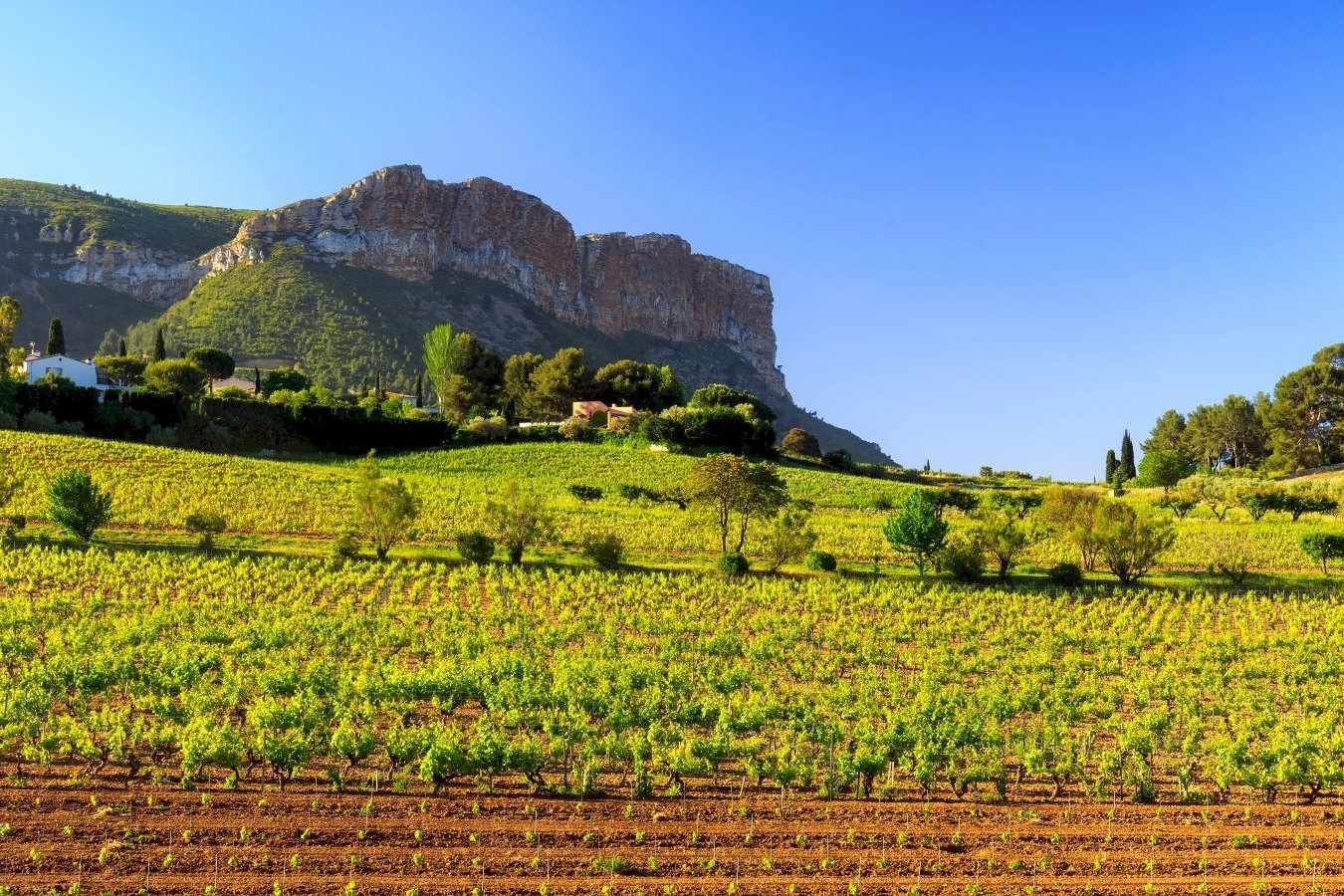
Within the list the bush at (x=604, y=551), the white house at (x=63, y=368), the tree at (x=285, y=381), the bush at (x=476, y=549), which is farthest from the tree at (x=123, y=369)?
the bush at (x=604, y=551)

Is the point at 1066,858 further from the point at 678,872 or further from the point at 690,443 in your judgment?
the point at 690,443

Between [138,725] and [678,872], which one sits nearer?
[678,872]

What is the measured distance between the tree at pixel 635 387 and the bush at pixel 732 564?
211 ft

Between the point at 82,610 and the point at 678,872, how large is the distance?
20.5 m

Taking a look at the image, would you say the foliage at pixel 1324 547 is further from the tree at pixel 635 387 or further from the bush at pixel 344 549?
the tree at pixel 635 387

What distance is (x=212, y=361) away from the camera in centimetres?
9694

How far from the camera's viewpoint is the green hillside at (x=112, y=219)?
16038 centimetres

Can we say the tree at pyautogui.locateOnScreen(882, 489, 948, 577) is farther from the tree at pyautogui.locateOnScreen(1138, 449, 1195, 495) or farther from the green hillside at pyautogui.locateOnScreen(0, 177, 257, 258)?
the green hillside at pyautogui.locateOnScreen(0, 177, 257, 258)

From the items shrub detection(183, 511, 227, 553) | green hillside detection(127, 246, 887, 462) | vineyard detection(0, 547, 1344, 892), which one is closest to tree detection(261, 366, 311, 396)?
green hillside detection(127, 246, 887, 462)

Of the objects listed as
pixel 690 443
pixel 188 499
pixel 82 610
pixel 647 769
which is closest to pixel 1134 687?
pixel 647 769

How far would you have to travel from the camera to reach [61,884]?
37.1 ft

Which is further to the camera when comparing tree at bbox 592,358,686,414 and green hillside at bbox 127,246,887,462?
green hillside at bbox 127,246,887,462

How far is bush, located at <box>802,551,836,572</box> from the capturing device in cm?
3938

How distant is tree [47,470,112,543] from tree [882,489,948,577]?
31824 millimetres
